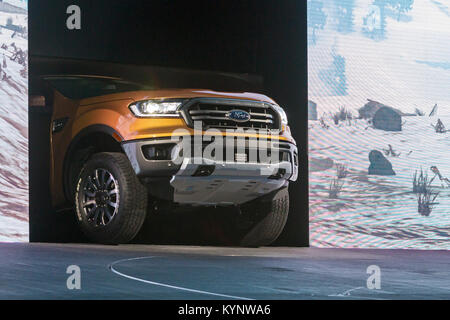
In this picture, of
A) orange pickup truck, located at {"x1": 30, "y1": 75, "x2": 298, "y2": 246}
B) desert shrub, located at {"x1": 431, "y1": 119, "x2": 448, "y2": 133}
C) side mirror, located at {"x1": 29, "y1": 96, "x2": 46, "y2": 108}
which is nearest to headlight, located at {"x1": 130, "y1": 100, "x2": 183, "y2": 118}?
orange pickup truck, located at {"x1": 30, "y1": 75, "x2": 298, "y2": 246}

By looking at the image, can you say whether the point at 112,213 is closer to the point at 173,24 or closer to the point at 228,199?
the point at 228,199

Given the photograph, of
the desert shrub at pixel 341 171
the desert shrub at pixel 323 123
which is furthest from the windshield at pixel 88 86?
the desert shrub at pixel 341 171

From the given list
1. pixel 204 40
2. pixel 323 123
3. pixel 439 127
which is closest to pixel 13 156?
pixel 204 40

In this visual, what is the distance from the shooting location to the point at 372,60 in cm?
1096

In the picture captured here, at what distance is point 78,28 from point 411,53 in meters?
5.26

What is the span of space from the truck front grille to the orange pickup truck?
1 cm

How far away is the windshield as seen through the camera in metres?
7.59

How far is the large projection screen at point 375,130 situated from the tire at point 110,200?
4213 mm

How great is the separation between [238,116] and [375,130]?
14.1ft

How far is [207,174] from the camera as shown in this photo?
686cm

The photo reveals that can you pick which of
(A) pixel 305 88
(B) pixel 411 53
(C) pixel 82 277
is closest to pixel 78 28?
(A) pixel 305 88

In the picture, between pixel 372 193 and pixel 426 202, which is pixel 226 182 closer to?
pixel 372 193

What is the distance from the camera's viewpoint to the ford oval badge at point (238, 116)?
7.15 metres
